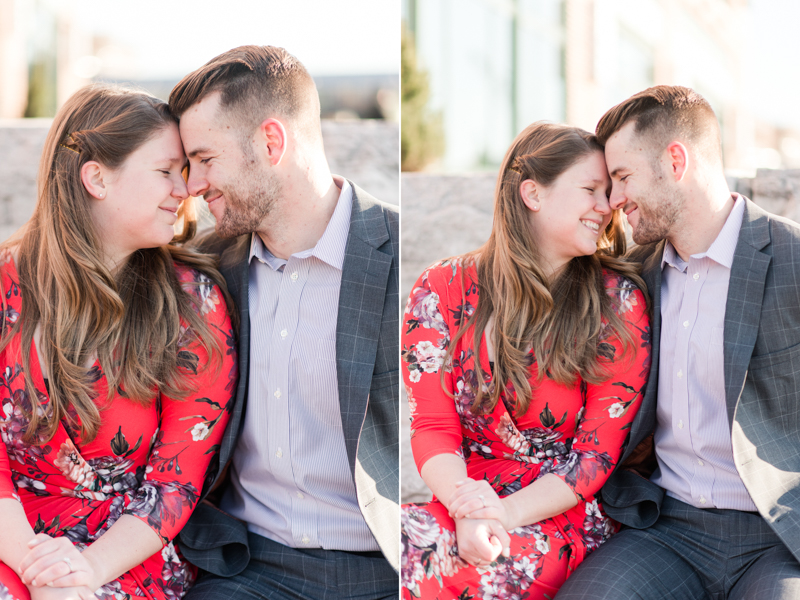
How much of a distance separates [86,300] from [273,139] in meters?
0.73

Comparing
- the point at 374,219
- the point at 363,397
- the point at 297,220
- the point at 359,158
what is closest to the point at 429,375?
the point at 363,397

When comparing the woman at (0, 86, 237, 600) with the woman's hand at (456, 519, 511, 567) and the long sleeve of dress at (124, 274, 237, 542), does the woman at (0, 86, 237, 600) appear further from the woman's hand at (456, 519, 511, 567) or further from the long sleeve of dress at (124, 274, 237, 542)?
the woman's hand at (456, 519, 511, 567)

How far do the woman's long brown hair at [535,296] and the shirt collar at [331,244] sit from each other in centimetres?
46

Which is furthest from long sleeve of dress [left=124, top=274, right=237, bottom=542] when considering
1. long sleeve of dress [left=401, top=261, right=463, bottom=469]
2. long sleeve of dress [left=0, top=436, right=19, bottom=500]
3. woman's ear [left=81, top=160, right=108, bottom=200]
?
long sleeve of dress [left=401, top=261, right=463, bottom=469]

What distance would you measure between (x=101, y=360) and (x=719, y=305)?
1862 millimetres

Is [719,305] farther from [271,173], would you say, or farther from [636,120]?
[271,173]

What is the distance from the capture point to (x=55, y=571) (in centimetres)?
174

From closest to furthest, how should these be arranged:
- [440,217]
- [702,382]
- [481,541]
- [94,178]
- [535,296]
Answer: [481,541]
[94,178]
[702,382]
[535,296]
[440,217]

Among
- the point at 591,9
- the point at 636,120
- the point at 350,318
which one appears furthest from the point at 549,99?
the point at 350,318

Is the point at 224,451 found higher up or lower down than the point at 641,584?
higher up

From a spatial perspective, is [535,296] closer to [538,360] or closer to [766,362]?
[538,360]

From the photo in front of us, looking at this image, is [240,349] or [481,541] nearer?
[481,541]

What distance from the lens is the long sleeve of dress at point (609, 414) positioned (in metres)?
2.13

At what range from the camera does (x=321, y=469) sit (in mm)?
2113
